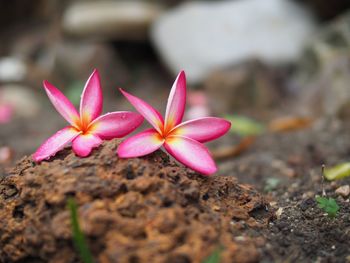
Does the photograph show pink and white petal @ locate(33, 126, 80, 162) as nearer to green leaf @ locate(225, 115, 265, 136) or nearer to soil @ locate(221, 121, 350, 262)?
soil @ locate(221, 121, 350, 262)

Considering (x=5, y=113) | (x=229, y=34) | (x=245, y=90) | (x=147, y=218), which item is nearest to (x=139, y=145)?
(x=147, y=218)

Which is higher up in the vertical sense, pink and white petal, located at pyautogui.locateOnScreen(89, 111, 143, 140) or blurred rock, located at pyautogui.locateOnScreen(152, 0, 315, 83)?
blurred rock, located at pyautogui.locateOnScreen(152, 0, 315, 83)

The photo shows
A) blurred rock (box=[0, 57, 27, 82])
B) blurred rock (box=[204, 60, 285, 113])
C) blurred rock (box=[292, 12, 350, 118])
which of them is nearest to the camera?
blurred rock (box=[292, 12, 350, 118])

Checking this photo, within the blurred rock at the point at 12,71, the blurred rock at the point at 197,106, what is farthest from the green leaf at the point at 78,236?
the blurred rock at the point at 12,71

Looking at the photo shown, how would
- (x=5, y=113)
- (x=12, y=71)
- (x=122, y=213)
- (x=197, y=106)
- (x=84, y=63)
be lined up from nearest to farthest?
1. (x=122, y=213)
2. (x=197, y=106)
3. (x=5, y=113)
4. (x=84, y=63)
5. (x=12, y=71)

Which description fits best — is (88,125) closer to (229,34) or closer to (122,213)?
(122,213)

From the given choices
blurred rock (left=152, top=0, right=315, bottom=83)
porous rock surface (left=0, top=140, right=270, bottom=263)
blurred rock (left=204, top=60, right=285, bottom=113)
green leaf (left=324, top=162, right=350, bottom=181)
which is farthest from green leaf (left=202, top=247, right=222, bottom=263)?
blurred rock (left=152, top=0, right=315, bottom=83)

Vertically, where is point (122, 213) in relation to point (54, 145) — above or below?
below
